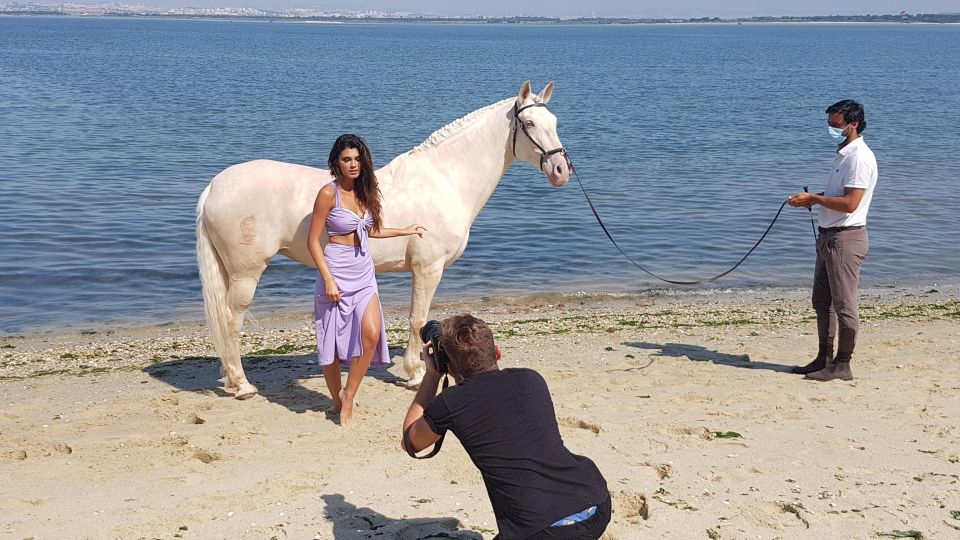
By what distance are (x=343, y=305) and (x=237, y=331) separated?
4.07 feet

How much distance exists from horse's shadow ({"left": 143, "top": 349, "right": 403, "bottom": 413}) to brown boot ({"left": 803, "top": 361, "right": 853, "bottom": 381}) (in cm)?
360

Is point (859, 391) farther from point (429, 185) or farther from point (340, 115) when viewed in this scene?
point (340, 115)

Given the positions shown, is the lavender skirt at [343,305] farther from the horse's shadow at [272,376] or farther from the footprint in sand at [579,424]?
the footprint in sand at [579,424]

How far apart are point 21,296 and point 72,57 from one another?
2952 inches

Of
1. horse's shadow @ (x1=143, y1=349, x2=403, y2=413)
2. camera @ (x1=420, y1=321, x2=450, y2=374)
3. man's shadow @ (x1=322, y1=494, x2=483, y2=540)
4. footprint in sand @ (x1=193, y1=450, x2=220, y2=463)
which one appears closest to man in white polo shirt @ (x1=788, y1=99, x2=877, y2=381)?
horse's shadow @ (x1=143, y1=349, x2=403, y2=413)

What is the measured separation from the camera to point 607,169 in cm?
2750

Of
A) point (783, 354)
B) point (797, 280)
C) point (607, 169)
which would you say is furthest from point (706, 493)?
point (607, 169)

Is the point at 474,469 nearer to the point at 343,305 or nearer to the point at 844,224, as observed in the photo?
the point at 343,305

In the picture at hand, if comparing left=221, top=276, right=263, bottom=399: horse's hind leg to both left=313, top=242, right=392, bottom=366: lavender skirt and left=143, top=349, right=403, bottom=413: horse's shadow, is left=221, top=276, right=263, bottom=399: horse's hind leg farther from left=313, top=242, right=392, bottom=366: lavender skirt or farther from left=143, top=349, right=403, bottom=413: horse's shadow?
left=313, top=242, right=392, bottom=366: lavender skirt

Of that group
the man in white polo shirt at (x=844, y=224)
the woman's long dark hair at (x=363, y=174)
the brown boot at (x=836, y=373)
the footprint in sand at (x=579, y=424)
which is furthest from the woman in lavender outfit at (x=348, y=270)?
the brown boot at (x=836, y=373)

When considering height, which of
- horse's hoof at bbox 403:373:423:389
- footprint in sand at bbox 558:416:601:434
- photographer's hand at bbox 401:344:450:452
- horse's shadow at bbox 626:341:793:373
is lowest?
horse's shadow at bbox 626:341:793:373

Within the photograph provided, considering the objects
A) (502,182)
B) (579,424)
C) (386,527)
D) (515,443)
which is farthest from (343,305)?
(502,182)

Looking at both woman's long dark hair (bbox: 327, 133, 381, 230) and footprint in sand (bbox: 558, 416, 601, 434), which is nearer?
woman's long dark hair (bbox: 327, 133, 381, 230)

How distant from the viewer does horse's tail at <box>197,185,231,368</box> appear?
289 inches
